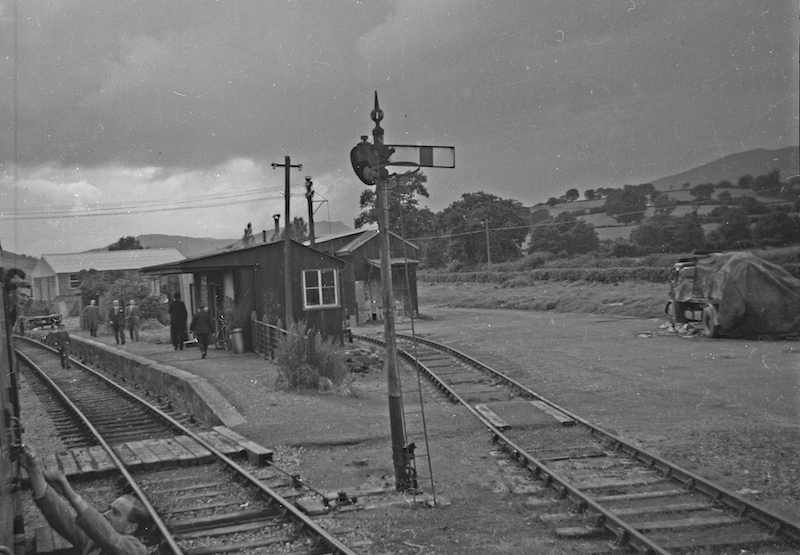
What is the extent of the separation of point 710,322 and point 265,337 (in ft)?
45.0

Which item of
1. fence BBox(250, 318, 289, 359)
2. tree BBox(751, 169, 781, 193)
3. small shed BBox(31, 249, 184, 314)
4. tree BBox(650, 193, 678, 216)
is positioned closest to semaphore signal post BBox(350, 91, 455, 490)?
fence BBox(250, 318, 289, 359)

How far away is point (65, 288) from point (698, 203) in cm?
4569

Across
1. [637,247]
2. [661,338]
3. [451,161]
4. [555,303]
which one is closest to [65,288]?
[555,303]

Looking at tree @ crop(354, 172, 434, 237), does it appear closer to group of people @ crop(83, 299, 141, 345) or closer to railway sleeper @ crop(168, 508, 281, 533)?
group of people @ crop(83, 299, 141, 345)

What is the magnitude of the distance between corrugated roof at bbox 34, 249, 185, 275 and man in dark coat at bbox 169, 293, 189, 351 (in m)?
33.9

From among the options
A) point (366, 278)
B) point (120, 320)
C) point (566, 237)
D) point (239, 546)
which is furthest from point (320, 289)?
point (566, 237)

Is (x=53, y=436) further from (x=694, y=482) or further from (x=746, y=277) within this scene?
(x=746, y=277)

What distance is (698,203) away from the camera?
41.9m

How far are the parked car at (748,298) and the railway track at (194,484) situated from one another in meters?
16.6

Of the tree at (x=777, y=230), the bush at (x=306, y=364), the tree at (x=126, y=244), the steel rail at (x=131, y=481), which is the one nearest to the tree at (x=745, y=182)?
the tree at (x=777, y=230)

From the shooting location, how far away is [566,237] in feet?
176

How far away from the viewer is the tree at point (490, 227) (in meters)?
57.5

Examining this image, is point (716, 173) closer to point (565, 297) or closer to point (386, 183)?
point (565, 297)

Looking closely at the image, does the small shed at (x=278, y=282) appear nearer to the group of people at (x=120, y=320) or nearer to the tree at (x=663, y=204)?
the group of people at (x=120, y=320)
